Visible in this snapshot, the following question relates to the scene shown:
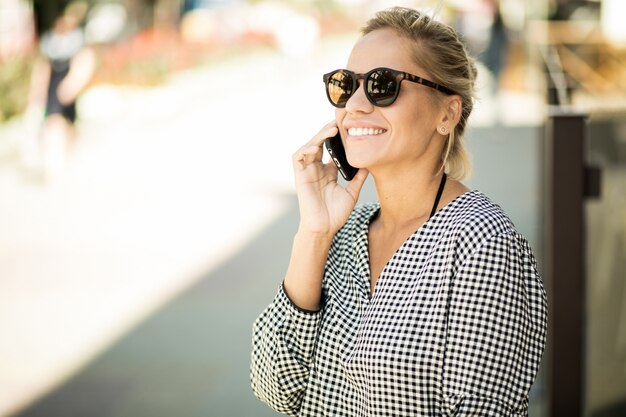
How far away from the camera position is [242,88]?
20953 millimetres

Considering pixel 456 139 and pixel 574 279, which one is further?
pixel 574 279

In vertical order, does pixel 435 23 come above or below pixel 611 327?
above

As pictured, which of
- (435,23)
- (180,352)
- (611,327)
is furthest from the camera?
(180,352)

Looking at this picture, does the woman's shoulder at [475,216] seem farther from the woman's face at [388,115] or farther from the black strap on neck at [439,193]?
the woman's face at [388,115]

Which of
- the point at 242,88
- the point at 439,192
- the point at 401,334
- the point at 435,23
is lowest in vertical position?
the point at 242,88

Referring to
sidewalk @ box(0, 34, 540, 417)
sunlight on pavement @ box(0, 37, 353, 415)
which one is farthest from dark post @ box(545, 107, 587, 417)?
sunlight on pavement @ box(0, 37, 353, 415)

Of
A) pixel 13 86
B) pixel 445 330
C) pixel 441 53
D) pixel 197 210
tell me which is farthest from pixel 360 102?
pixel 13 86

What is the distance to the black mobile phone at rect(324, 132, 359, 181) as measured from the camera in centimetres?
243

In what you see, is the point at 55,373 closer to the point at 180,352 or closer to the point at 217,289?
the point at 180,352

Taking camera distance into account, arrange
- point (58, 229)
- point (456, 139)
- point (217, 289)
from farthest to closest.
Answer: point (58, 229) → point (217, 289) → point (456, 139)

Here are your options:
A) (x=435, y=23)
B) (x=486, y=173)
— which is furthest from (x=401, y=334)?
(x=486, y=173)

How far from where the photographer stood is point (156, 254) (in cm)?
801

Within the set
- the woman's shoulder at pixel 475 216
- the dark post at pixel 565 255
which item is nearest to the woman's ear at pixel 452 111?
the woman's shoulder at pixel 475 216

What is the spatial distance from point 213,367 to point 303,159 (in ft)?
10.9
